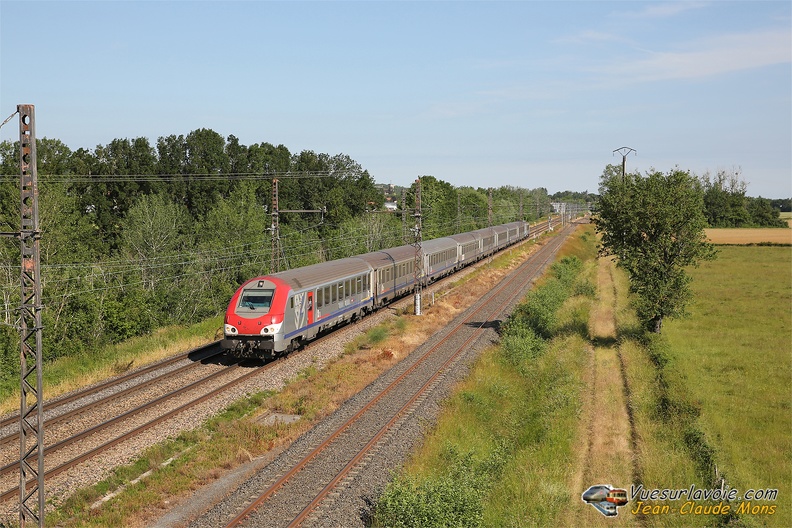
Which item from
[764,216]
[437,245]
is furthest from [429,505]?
[764,216]

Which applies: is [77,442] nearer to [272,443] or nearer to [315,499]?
[272,443]

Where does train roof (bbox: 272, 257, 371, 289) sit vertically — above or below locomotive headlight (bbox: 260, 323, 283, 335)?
above

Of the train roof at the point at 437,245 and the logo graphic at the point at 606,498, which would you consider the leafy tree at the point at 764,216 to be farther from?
the logo graphic at the point at 606,498

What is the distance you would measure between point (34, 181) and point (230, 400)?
11858 millimetres

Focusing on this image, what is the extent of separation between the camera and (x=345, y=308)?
109 feet

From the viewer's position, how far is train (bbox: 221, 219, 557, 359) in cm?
2567

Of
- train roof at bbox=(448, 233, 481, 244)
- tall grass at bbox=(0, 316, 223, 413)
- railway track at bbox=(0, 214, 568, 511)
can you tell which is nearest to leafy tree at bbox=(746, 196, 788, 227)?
train roof at bbox=(448, 233, 481, 244)

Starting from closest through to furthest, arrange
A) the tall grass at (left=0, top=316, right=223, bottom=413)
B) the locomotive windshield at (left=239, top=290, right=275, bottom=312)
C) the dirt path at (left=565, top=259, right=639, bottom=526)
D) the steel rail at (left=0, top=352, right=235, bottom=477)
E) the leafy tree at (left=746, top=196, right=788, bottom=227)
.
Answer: the dirt path at (left=565, top=259, right=639, bottom=526) → the steel rail at (left=0, top=352, right=235, bottom=477) → the tall grass at (left=0, top=316, right=223, bottom=413) → the locomotive windshield at (left=239, top=290, right=275, bottom=312) → the leafy tree at (left=746, top=196, right=788, bottom=227)

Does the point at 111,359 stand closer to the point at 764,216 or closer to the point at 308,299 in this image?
the point at 308,299

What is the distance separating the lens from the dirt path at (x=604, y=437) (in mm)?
14812

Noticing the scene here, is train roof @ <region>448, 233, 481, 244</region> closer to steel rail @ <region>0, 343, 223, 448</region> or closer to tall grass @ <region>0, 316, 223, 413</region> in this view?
tall grass @ <region>0, 316, 223, 413</region>

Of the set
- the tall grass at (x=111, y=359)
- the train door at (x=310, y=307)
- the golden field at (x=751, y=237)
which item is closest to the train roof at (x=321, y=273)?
the train door at (x=310, y=307)

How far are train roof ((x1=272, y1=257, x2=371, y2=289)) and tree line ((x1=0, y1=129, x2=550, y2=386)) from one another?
4321 mm

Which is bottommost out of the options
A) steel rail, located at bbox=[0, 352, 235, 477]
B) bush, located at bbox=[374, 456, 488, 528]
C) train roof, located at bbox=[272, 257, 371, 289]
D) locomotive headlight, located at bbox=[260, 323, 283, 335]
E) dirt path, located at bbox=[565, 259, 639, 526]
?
dirt path, located at bbox=[565, 259, 639, 526]
